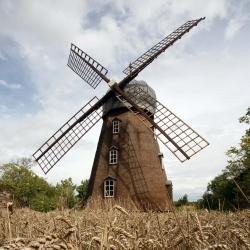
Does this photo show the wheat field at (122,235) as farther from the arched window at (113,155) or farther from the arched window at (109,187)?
the arched window at (113,155)


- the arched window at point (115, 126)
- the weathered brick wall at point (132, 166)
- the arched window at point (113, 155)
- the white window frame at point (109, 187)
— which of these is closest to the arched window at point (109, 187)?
the white window frame at point (109, 187)

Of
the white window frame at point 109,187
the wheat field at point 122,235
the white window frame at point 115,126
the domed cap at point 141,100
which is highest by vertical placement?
the domed cap at point 141,100

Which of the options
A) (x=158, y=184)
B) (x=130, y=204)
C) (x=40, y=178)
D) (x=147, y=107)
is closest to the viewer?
(x=130, y=204)

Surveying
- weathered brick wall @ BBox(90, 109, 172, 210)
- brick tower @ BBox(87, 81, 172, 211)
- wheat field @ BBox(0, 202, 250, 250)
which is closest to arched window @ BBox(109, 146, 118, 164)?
brick tower @ BBox(87, 81, 172, 211)

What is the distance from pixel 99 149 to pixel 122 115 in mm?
2614

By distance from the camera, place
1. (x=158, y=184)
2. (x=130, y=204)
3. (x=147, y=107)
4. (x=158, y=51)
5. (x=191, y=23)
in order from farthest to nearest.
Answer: (x=191, y=23) < (x=158, y=51) < (x=147, y=107) < (x=158, y=184) < (x=130, y=204)

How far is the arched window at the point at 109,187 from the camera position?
19889 mm

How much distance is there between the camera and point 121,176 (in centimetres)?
1980

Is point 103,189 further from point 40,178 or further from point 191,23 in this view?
point 40,178

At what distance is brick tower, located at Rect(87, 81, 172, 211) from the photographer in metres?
19.2

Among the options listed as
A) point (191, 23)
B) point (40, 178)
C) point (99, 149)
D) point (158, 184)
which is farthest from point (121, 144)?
point (40, 178)

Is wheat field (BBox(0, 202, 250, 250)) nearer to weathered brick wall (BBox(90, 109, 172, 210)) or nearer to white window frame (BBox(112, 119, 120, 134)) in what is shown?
weathered brick wall (BBox(90, 109, 172, 210))

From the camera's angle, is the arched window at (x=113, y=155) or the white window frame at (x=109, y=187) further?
the arched window at (x=113, y=155)

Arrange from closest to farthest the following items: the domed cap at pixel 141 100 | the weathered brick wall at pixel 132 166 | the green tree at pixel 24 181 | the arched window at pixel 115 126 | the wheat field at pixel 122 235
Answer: the wheat field at pixel 122 235 < the weathered brick wall at pixel 132 166 < the domed cap at pixel 141 100 < the arched window at pixel 115 126 < the green tree at pixel 24 181
